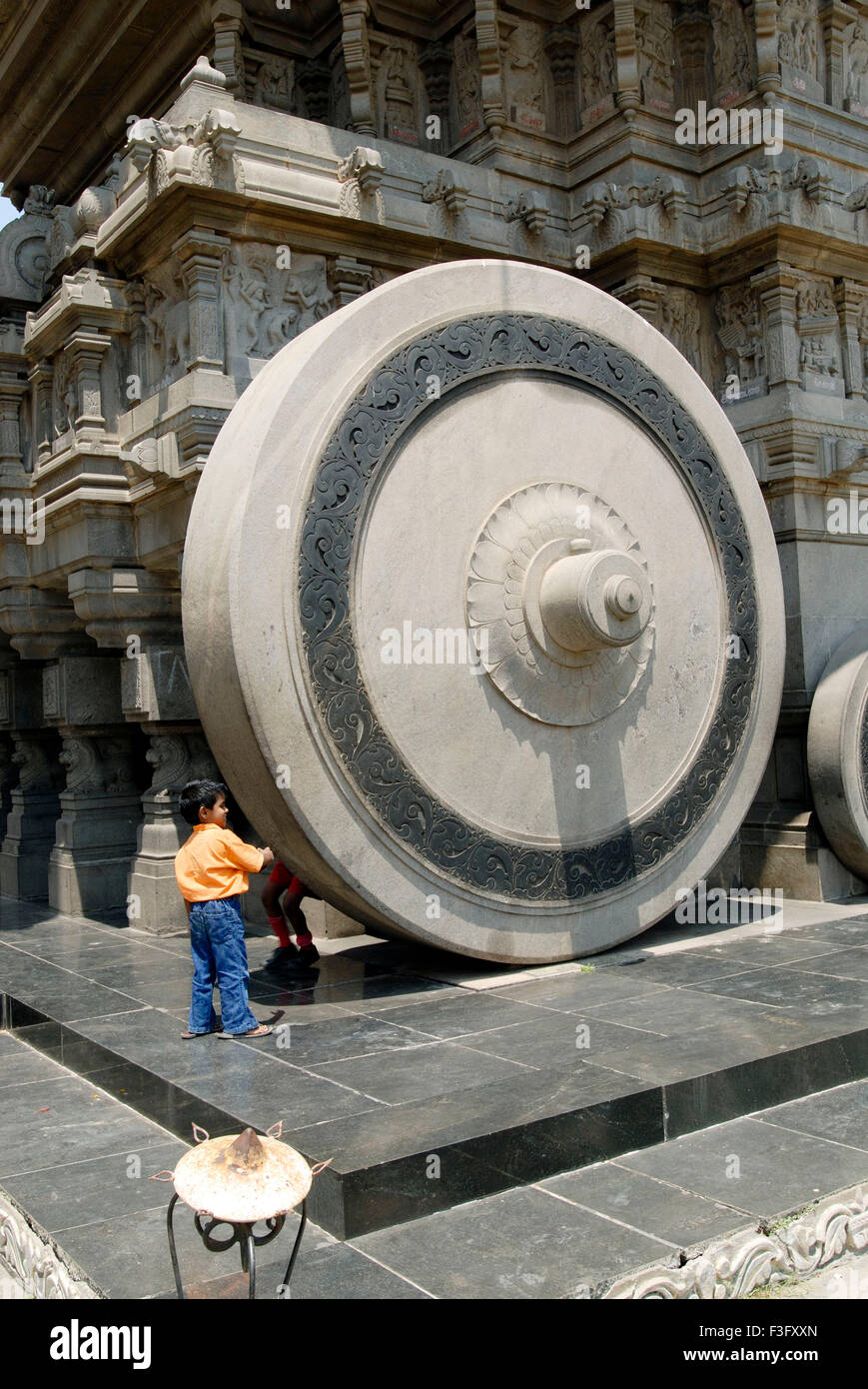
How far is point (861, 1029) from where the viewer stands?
431 cm

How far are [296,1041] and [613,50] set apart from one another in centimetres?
680

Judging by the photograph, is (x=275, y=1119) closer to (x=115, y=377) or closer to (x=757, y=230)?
(x=115, y=377)

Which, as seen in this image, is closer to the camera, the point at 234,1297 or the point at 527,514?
the point at 234,1297

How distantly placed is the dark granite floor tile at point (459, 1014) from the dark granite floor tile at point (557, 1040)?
0.25ft

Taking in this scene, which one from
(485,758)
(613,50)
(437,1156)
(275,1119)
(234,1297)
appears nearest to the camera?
(234,1297)

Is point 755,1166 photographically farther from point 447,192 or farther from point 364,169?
point 447,192

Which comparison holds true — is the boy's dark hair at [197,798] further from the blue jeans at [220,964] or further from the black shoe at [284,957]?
the black shoe at [284,957]

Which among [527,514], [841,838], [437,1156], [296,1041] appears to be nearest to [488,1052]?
[296,1041]

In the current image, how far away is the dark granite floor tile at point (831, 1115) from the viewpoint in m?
3.74

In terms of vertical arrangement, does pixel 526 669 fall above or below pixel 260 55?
below

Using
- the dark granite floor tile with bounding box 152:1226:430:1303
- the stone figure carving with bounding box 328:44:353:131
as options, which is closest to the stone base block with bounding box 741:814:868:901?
the dark granite floor tile with bounding box 152:1226:430:1303

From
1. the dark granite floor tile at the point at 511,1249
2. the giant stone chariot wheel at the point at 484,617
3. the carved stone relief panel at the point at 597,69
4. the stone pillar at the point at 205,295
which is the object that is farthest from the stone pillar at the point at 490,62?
the dark granite floor tile at the point at 511,1249

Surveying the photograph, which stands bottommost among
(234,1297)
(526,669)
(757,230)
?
(234,1297)

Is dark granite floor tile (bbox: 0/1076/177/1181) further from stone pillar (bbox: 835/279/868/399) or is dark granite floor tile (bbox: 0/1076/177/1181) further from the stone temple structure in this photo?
stone pillar (bbox: 835/279/868/399)
